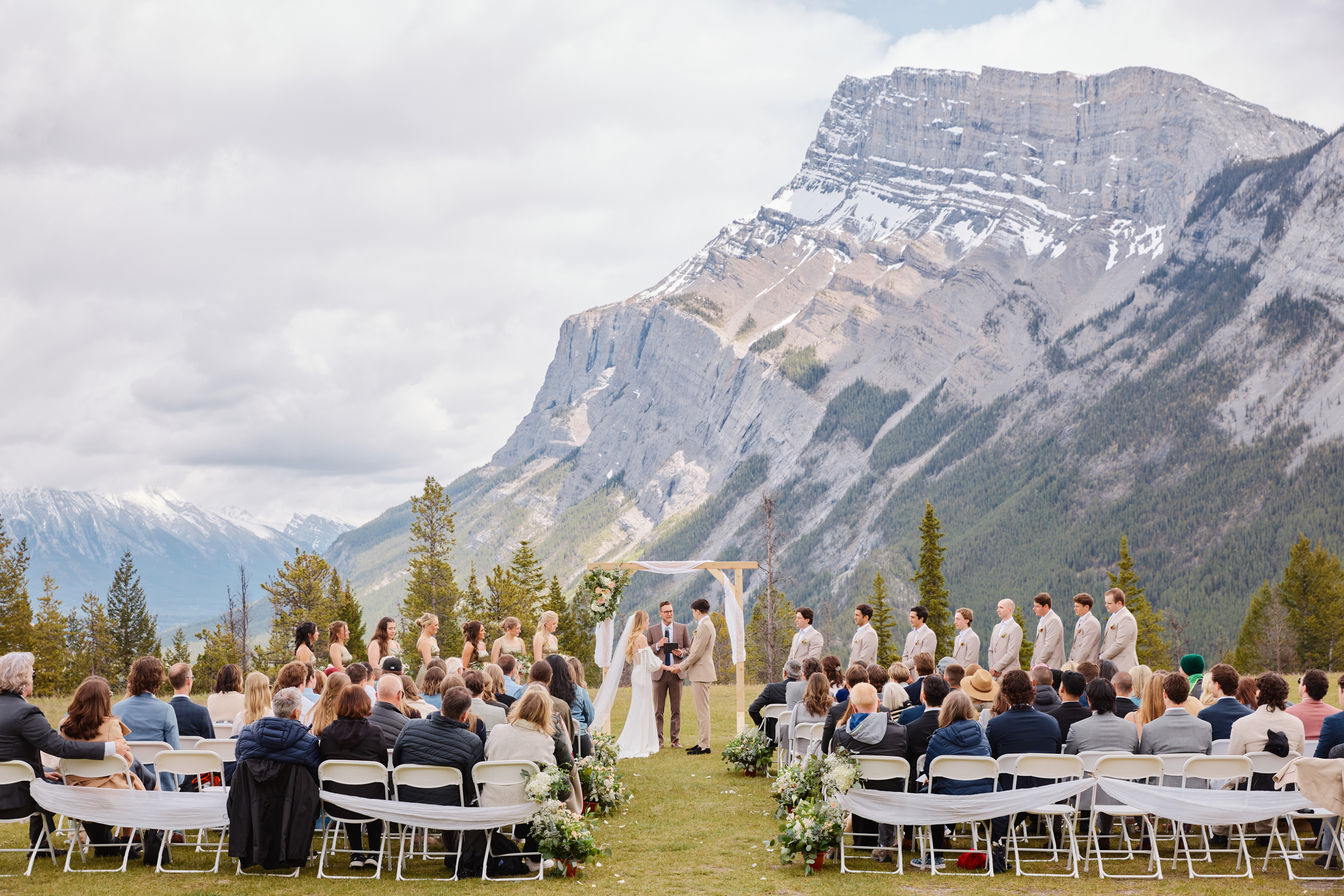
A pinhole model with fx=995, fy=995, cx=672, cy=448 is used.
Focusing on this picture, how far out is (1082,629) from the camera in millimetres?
12648

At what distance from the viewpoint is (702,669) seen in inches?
638

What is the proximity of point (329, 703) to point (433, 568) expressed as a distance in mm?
40810

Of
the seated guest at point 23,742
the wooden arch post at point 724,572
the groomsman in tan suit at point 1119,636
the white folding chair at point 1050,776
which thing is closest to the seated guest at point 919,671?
the white folding chair at point 1050,776

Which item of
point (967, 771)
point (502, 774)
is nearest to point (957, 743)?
point (967, 771)

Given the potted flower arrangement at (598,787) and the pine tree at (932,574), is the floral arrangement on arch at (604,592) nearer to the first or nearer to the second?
the potted flower arrangement at (598,787)

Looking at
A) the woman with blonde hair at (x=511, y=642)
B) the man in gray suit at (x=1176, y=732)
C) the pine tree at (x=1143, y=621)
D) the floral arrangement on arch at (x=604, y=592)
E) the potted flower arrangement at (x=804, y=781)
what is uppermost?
the floral arrangement on arch at (x=604, y=592)

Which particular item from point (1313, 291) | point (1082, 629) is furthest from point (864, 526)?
point (1082, 629)

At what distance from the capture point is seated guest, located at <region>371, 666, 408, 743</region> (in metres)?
8.80

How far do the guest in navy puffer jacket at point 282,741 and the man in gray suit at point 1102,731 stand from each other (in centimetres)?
655

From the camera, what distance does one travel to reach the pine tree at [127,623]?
177ft

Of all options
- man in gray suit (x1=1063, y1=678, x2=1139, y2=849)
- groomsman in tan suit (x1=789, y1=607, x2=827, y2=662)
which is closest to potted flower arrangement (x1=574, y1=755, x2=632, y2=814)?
groomsman in tan suit (x1=789, y1=607, x2=827, y2=662)

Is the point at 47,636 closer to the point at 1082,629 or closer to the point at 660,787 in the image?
the point at 660,787

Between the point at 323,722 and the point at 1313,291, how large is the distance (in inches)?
6454

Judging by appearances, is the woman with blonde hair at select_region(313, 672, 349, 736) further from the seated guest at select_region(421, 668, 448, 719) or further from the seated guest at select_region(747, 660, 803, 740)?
the seated guest at select_region(747, 660, 803, 740)
